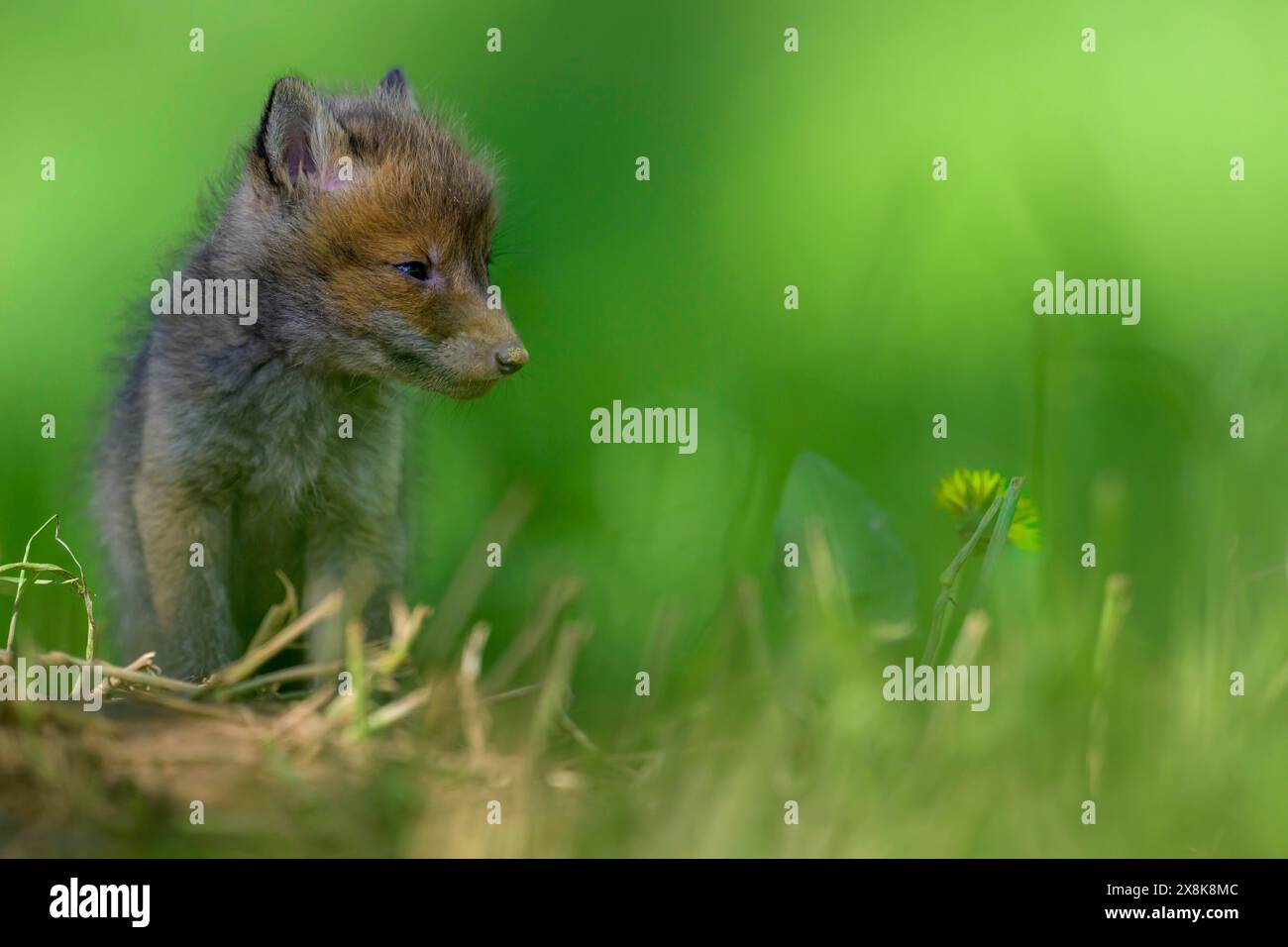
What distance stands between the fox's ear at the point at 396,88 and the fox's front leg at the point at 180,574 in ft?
4.62

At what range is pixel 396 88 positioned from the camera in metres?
4.79

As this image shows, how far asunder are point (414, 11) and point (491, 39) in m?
0.37

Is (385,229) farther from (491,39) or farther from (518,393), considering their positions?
(491,39)

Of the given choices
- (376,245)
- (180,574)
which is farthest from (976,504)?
(180,574)

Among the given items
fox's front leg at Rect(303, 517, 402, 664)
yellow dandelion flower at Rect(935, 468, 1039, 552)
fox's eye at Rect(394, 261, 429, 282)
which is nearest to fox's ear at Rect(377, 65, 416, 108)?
fox's eye at Rect(394, 261, 429, 282)

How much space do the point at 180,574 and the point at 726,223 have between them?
2.66 m

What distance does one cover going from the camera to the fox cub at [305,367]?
416 centimetres

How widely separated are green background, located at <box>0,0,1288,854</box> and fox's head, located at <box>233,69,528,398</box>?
591 mm

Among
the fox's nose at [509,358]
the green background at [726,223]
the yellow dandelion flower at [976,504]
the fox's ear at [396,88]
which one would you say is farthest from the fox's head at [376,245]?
the yellow dandelion flower at [976,504]

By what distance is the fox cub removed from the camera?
416 centimetres

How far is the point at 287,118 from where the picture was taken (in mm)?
4258

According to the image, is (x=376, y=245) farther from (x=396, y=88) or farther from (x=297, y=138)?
(x=396, y=88)
